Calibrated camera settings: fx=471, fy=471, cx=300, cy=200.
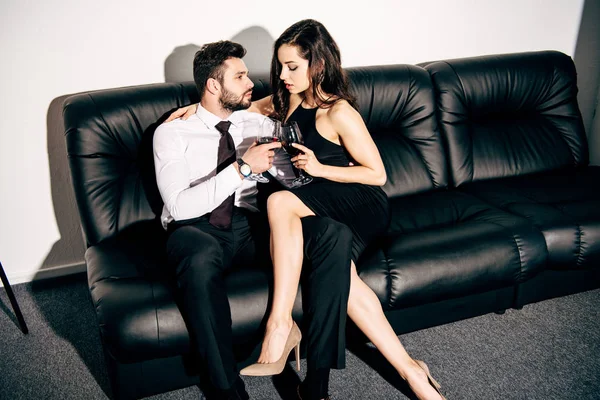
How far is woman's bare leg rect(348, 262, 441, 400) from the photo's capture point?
1.59 m

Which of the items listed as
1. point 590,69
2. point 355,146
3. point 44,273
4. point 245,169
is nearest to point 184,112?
point 245,169

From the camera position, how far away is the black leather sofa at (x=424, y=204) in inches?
63.2

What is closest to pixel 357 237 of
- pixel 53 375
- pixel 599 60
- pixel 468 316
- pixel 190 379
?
pixel 468 316

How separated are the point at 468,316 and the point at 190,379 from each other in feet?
3.77

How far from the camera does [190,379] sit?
5.54ft

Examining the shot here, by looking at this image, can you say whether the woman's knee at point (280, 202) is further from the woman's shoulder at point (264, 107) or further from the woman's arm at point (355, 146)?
the woman's shoulder at point (264, 107)

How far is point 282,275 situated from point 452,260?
65cm

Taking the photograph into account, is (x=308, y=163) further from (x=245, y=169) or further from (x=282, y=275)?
(x=282, y=275)

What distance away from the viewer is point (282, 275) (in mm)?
1560

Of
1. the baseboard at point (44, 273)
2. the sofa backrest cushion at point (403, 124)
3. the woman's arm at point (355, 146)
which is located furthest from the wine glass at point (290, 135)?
the baseboard at point (44, 273)

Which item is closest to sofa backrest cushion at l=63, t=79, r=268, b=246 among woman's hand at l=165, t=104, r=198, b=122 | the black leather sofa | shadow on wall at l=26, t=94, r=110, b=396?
the black leather sofa

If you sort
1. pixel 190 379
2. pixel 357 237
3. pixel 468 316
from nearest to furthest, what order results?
1. pixel 190 379
2. pixel 357 237
3. pixel 468 316

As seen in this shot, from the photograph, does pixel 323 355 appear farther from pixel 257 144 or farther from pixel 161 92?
pixel 161 92

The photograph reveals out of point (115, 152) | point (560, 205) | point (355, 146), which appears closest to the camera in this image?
point (355, 146)
